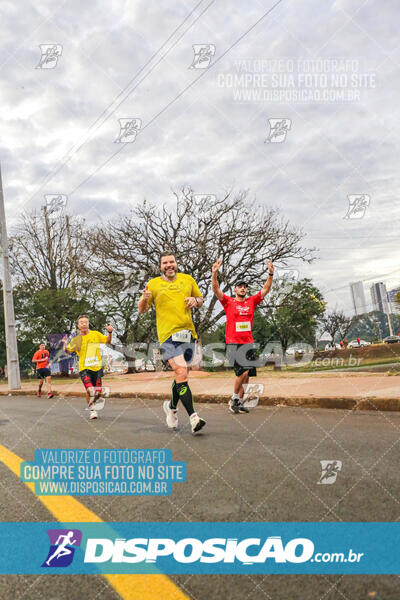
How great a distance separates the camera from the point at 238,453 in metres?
4.31

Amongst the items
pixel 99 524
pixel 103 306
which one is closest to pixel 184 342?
pixel 99 524

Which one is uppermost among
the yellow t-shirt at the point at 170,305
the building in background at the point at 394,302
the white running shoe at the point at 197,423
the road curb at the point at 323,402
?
the building in background at the point at 394,302

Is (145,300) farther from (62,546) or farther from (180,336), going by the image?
(62,546)

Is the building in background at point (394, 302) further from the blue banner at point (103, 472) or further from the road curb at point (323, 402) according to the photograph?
the blue banner at point (103, 472)

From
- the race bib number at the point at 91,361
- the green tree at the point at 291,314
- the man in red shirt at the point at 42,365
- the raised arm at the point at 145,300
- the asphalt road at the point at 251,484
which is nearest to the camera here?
the asphalt road at the point at 251,484

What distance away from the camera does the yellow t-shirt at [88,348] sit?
8836 millimetres

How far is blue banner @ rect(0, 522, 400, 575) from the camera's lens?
206 centimetres

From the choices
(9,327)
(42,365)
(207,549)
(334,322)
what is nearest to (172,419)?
(207,549)

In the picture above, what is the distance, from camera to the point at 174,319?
5.90 metres

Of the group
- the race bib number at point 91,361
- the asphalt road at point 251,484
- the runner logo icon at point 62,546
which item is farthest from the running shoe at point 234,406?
the runner logo icon at point 62,546

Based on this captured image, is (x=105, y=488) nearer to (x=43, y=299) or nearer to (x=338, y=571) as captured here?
(x=338, y=571)

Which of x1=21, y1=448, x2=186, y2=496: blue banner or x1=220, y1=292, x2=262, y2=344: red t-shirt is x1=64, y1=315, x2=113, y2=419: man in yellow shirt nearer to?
x1=220, y1=292, x2=262, y2=344: red t-shirt

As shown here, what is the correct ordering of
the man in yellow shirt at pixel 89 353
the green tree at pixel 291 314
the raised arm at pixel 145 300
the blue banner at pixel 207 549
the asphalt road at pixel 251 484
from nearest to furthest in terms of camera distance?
the asphalt road at pixel 251 484, the blue banner at pixel 207 549, the raised arm at pixel 145 300, the man in yellow shirt at pixel 89 353, the green tree at pixel 291 314

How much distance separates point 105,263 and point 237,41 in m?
15.3
